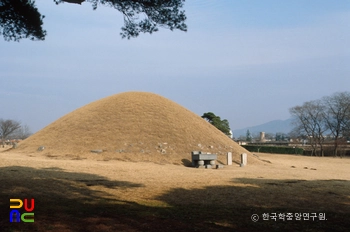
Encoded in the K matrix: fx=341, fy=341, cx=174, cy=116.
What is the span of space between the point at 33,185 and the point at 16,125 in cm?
5845

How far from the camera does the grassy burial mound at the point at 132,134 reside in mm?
22109

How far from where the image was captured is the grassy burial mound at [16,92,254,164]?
22109 millimetres

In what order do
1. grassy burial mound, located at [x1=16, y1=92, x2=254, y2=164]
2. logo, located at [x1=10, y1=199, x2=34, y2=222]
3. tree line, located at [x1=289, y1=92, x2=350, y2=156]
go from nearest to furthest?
logo, located at [x1=10, y1=199, x2=34, y2=222]
grassy burial mound, located at [x1=16, y1=92, x2=254, y2=164]
tree line, located at [x1=289, y1=92, x2=350, y2=156]

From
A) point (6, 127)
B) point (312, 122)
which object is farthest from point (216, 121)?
point (6, 127)

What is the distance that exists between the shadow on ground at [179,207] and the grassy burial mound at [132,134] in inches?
437

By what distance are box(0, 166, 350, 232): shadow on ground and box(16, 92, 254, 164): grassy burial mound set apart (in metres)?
11.1

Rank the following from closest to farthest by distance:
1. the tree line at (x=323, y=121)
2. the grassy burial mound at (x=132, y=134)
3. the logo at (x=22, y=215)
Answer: the logo at (x=22, y=215) < the grassy burial mound at (x=132, y=134) < the tree line at (x=323, y=121)

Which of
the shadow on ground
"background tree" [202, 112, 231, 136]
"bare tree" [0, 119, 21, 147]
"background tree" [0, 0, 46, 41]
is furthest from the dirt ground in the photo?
"bare tree" [0, 119, 21, 147]

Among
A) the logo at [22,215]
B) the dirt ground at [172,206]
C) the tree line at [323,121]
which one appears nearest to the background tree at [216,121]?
the tree line at [323,121]

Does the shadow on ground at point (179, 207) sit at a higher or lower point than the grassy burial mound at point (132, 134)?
lower

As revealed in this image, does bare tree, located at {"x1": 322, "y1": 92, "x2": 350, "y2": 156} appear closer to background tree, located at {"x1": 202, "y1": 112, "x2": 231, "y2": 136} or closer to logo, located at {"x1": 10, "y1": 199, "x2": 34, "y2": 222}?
background tree, located at {"x1": 202, "y1": 112, "x2": 231, "y2": 136}

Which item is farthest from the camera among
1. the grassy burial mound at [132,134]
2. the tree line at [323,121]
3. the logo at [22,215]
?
the tree line at [323,121]

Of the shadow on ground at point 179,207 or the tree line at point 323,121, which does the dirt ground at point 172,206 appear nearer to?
the shadow on ground at point 179,207

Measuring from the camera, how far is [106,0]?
9633 mm
